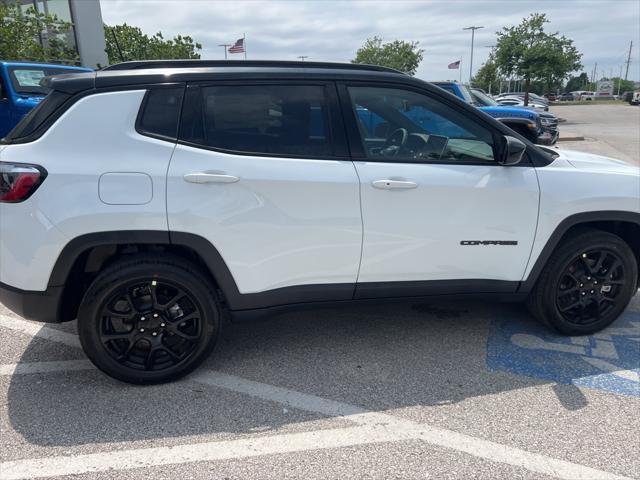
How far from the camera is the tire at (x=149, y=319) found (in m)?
2.64

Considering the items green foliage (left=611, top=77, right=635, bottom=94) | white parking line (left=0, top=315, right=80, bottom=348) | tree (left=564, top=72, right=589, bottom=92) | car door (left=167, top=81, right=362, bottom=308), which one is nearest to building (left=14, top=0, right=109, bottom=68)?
white parking line (left=0, top=315, right=80, bottom=348)

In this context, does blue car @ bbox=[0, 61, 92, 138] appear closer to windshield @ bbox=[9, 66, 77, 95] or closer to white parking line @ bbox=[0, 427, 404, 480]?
windshield @ bbox=[9, 66, 77, 95]

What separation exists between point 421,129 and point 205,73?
1.35m

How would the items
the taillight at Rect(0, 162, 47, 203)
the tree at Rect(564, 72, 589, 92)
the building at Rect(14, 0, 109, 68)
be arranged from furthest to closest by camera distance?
the tree at Rect(564, 72, 589, 92) < the building at Rect(14, 0, 109, 68) < the taillight at Rect(0, 162, 47, 203)

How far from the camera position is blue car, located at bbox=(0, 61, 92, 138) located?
316 inches

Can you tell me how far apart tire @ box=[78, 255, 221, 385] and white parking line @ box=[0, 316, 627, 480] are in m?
0.59

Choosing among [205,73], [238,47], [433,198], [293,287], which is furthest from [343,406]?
[238,47]

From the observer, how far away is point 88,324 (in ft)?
8.71

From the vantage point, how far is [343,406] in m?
2.66

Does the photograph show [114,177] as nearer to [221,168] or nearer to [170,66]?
[221,168]

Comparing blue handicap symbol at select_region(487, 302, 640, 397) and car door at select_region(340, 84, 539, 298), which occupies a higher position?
car door at select_region(340, 84, 539, 298)

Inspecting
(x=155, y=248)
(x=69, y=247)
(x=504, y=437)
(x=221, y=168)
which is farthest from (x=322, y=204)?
(x=504, y=437)

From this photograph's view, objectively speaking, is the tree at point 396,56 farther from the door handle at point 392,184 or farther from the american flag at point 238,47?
the door handle at point 392,184

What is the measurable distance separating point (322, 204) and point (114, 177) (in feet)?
3.65
